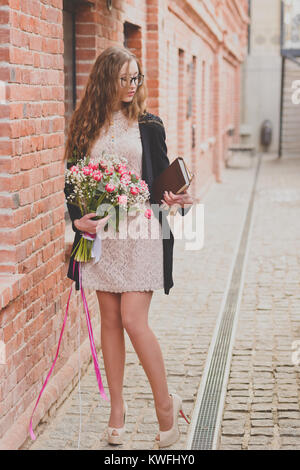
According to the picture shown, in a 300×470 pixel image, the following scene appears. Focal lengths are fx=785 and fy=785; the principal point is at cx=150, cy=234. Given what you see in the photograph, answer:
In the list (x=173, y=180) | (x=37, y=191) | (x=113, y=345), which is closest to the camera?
(x=173, y=180)

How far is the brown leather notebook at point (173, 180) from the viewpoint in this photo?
353 cm

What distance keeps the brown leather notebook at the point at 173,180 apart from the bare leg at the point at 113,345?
534 mm

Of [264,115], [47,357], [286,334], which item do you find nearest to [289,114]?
[264,115]

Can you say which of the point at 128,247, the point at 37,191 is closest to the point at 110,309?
the point at 128,247

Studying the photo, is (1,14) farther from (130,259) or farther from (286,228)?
(286,228)

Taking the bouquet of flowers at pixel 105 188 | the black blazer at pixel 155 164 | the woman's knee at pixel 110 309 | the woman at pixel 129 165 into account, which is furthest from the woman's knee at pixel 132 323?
the bouquet of flowers at pixel 105 188

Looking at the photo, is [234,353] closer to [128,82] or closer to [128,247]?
[128,247]

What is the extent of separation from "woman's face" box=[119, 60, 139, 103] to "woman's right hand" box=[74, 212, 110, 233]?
562mm

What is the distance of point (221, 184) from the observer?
17.8 m

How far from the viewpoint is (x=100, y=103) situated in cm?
→ 364

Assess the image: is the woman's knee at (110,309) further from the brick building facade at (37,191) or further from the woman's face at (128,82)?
the woman's face at (128,82)

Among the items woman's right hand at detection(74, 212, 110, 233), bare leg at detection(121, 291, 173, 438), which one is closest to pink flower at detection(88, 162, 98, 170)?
woman's right hand at detection(74, 212, 110, 233)

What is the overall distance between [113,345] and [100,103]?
116 centimetres

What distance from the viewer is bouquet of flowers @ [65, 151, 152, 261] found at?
138 inches
